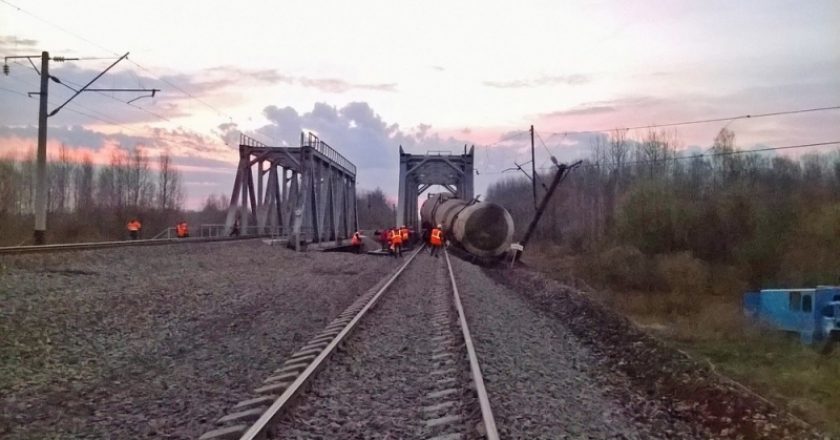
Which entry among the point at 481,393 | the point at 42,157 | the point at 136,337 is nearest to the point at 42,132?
the point at 42,157

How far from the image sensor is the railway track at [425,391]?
5711 mm

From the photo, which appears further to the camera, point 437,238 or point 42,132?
point 437,238

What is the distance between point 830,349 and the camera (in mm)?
16094

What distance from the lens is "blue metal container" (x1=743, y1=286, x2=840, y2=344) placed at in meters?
16.7

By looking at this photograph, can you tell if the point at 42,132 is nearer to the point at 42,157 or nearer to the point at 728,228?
the point at 42,157

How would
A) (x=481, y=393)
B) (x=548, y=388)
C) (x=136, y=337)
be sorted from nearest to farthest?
(x=481, y=393), (x=548, y=388), (x=136, y=337)

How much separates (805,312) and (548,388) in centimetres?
1321

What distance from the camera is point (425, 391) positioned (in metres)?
7.29

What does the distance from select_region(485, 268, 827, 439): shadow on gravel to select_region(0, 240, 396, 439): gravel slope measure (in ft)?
16.2

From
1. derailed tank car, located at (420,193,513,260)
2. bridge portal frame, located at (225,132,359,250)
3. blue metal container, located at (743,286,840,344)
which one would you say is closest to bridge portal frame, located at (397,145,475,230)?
bridge portal frame, located at (225,132,359,250)

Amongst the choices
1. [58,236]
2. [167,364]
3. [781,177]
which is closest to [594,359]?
[167,364]

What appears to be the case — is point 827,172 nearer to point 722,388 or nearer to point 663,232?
point 663,232

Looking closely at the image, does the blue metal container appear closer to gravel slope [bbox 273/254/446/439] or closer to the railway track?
the railway track

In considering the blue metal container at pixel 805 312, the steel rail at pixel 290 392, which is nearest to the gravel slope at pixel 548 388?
the steel rail at pixel 290 392
